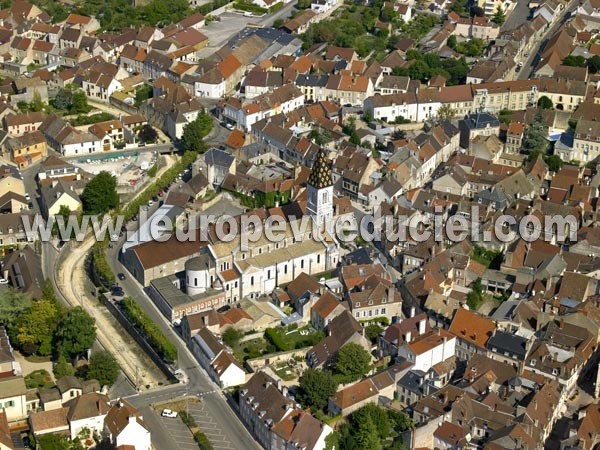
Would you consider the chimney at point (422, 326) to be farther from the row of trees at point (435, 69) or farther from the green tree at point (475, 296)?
the row of trees at point (435, 69)

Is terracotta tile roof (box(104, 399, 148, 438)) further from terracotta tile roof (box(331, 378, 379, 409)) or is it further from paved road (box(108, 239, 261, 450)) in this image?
terracotta tile roof (box(331, 378, 379, 409))

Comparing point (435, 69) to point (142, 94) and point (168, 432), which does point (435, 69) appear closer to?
point (142, 94)

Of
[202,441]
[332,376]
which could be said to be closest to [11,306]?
[202,441]

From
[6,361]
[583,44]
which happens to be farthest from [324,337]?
[583,44]

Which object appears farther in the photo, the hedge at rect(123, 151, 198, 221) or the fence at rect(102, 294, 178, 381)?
the hedge at rect(123, 151, 198, 221)

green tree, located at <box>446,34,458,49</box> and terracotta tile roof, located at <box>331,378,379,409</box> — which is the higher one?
green tree, located at <box>446,34,458,49</box>

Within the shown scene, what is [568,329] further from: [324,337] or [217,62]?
[217,62]

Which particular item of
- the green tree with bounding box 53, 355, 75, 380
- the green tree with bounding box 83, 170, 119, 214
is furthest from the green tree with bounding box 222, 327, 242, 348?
the green tree with bounding box 83, 170, 119, 214
